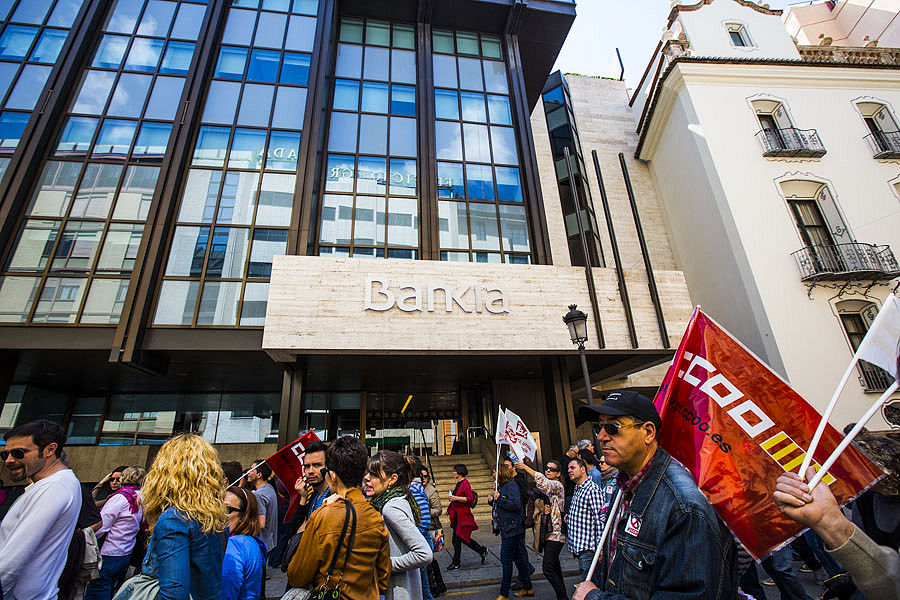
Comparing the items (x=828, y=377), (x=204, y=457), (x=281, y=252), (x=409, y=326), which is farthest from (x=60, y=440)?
(x=828, y=377)

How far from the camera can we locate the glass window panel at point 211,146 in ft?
52.5

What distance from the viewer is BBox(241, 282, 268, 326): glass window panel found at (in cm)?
1397

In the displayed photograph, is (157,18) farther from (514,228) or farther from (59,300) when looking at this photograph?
(514,228)

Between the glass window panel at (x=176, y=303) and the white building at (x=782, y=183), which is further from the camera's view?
the white building at (x=782, y=183)

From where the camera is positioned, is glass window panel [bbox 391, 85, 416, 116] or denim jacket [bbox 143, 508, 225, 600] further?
glass window panel [bbox 391, 85, 416, 116]

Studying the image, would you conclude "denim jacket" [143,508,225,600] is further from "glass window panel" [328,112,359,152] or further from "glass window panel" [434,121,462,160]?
"glass window panel" [434,121,462,160]

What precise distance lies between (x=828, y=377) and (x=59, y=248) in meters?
27.5

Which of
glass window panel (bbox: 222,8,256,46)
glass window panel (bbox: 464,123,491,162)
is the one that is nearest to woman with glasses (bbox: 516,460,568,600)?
glass window panel (bbox: 464,123,491,162)

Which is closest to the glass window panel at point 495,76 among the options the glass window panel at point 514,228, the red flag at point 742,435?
the glass window panel at point 514,228

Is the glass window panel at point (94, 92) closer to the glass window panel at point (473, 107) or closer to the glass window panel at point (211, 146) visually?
the glass window panel at point (211, 146)

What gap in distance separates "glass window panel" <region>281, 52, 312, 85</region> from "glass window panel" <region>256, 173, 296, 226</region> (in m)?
4.75

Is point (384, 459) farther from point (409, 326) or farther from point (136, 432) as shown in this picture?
point (136, 432)

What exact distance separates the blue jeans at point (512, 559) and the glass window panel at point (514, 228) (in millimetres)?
12197

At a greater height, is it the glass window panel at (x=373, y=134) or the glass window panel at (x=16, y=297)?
the glass window panel at (x=373, y=134)
